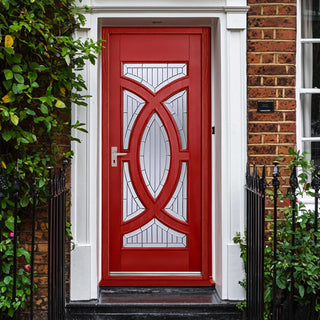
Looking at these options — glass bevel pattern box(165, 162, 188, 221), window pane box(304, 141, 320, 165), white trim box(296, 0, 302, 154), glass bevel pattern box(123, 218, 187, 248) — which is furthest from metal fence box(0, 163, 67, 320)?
window pane box(304, 141, 320, 165)

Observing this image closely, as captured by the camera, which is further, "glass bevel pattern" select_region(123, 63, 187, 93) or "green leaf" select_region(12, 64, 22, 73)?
"glass bevel pattern" select_region(123, 63, 187, 93)

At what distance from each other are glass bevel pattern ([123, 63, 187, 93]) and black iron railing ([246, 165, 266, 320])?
3.73 ft

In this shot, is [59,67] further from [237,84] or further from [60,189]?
[237,84]

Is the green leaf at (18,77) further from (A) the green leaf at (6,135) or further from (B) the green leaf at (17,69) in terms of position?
(A) the green leaf at (6,135)

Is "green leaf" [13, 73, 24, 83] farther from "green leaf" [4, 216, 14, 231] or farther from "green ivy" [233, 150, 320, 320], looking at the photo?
"green ivy" [233, 150, 320, 320]

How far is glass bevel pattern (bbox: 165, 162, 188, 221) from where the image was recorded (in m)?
4.68

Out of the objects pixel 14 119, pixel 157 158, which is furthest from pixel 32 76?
pixel 157 158

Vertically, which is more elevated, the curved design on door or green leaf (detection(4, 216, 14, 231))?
the curved design on door

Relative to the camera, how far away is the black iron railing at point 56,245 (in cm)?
353

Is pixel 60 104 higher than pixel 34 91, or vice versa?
pixel 34 91

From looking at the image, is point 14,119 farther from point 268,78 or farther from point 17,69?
point 268,78

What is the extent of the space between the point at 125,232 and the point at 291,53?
6.95ft

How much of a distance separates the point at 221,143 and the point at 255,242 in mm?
956

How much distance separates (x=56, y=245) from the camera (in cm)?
369
